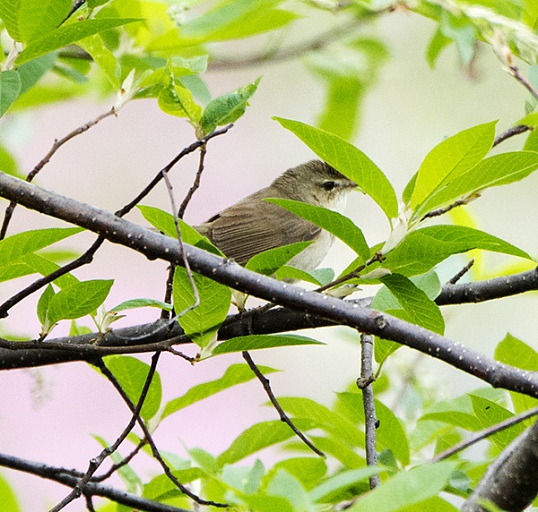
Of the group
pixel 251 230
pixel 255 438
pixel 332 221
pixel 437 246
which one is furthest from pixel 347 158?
pixel 251 230

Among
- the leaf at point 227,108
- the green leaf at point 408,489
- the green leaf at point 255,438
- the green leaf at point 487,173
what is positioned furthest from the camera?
the green leaf at point 255,438

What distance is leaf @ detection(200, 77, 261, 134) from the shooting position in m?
1.59

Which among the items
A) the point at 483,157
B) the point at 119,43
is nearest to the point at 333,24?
the point at 119,43

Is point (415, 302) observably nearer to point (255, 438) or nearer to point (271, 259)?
point (271, 259)

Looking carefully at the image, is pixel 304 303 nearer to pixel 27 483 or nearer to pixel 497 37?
pixel 497 37

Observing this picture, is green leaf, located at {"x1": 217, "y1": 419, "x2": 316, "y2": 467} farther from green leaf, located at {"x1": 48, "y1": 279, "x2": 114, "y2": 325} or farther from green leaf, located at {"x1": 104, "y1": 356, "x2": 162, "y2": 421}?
green leaf, located at {"x1": 48, "y1": 279, "x2": 114, "y2": 325}

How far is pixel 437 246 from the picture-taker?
4.53 feet

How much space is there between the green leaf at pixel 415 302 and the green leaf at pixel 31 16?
77cm

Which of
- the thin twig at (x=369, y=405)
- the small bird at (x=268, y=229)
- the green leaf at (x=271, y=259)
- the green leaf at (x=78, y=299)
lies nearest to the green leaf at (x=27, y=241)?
the green leaf at (x=78, y=299)

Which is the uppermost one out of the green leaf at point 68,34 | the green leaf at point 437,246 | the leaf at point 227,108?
the green leaf at point 68,34

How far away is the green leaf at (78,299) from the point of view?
4.90 feet

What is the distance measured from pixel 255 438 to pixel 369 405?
0.37m

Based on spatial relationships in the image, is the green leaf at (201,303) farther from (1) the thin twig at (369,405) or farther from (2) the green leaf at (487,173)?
(2) the green leaf at (487,173)

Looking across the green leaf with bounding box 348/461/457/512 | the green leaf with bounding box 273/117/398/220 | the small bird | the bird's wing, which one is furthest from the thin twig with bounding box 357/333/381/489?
the bird's wing
